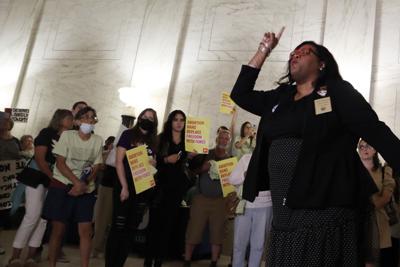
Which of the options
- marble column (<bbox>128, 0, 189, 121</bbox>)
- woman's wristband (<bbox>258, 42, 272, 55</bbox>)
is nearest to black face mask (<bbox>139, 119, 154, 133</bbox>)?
woman's wristband (<bbox>258, 42, 272, 55</bbox>)

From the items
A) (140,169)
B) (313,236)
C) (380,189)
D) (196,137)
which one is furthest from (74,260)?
(313,236)

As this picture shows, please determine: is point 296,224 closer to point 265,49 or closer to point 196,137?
point 265,49

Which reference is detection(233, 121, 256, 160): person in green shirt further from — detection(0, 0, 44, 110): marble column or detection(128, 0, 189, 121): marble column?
detection(0, 0, 44, 110): marble column

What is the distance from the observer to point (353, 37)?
23.7 feet

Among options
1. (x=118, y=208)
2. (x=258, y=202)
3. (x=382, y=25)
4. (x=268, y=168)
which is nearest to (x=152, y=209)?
(x=118, y=208)

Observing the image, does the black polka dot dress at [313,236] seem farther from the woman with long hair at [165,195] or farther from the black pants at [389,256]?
the black pants at [389,256]

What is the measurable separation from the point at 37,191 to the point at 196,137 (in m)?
1.79

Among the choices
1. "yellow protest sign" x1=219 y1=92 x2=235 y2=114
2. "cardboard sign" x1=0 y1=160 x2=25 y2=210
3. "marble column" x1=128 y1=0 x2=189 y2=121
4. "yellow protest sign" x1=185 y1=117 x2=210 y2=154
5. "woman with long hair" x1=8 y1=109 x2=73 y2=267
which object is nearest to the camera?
→ "cardboard sign" x1=0 y1=160 x2=25 y2=210

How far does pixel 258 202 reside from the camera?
168 inches

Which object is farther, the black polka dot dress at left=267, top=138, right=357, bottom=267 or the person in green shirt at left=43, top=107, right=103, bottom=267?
the person in green shirt at left=43, top=107, right=103, bottom=267

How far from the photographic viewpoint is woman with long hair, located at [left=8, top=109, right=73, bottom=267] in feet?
13.8

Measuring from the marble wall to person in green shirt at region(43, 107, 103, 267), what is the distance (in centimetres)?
391

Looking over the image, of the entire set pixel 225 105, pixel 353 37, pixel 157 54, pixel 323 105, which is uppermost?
pixel 353 37

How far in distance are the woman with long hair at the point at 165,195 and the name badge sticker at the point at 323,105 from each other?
2781mm
